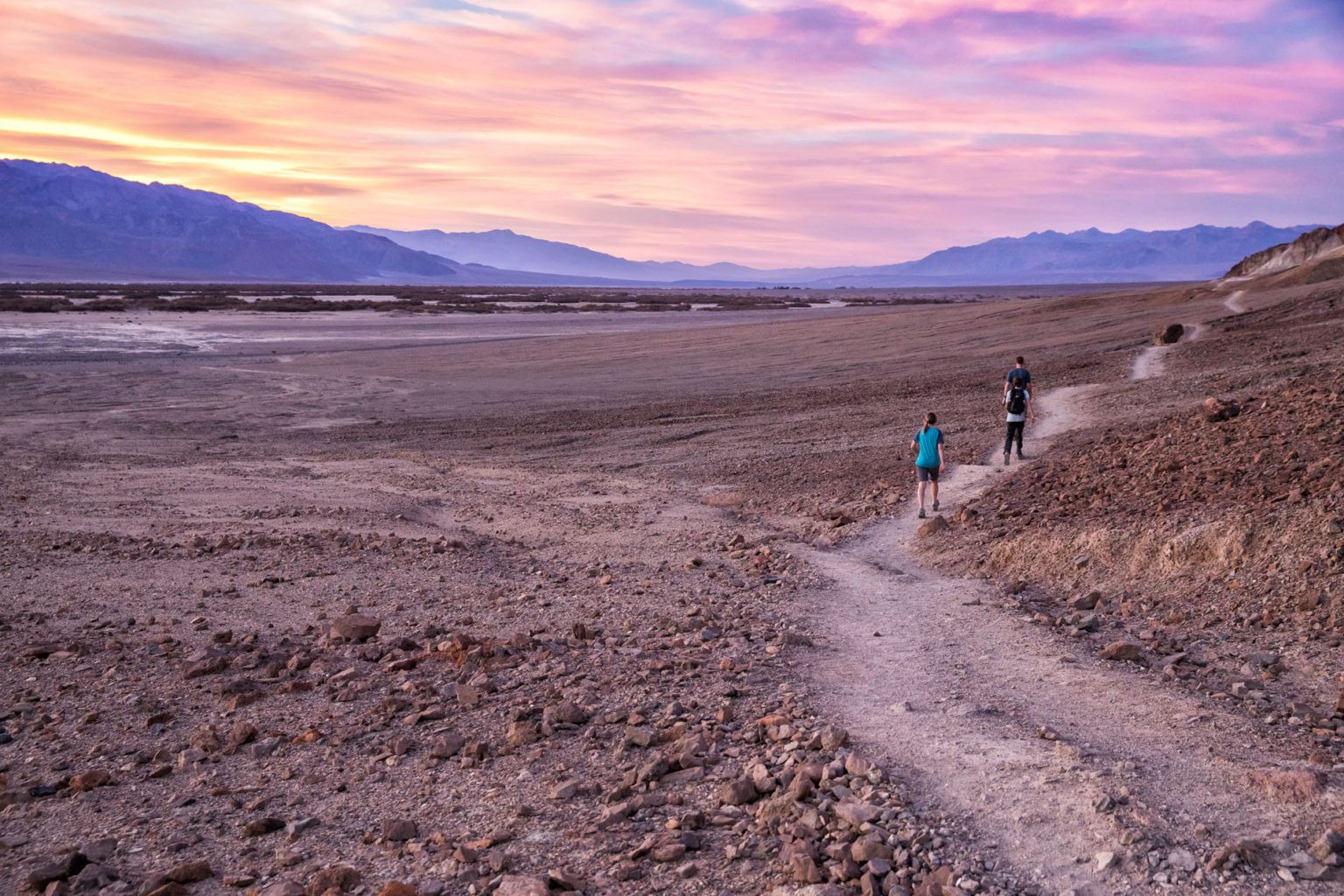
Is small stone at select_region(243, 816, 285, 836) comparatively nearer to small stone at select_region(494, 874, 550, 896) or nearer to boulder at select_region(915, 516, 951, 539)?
small stone at select_region(494, 874, 550, 896)

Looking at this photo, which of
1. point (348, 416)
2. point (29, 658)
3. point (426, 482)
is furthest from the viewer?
point (348, 416)

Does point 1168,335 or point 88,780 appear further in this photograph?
point 1168,335

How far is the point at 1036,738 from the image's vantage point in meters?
6.19

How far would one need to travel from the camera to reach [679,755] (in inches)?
245

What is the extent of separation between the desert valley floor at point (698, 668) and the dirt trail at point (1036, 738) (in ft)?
0.09

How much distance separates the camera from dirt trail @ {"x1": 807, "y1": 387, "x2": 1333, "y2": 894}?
4.99 m

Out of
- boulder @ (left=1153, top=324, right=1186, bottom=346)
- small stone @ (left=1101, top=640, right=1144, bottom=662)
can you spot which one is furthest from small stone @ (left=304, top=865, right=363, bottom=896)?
boulder @ (left=1153, top=324, right=1186, bottom=346)

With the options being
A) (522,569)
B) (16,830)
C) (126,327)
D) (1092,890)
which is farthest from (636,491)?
(126,327)

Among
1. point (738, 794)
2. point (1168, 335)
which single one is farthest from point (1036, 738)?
point (1168, 335)

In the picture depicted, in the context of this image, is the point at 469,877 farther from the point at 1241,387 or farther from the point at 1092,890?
the point at 1241,387

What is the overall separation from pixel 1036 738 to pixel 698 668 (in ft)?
8.37

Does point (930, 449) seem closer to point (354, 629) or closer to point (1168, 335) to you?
point (354, 629)

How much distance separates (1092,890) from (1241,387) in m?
18.0

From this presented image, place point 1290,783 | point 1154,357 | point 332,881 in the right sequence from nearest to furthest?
point 332,881
point 1290,783
point 1154,357
